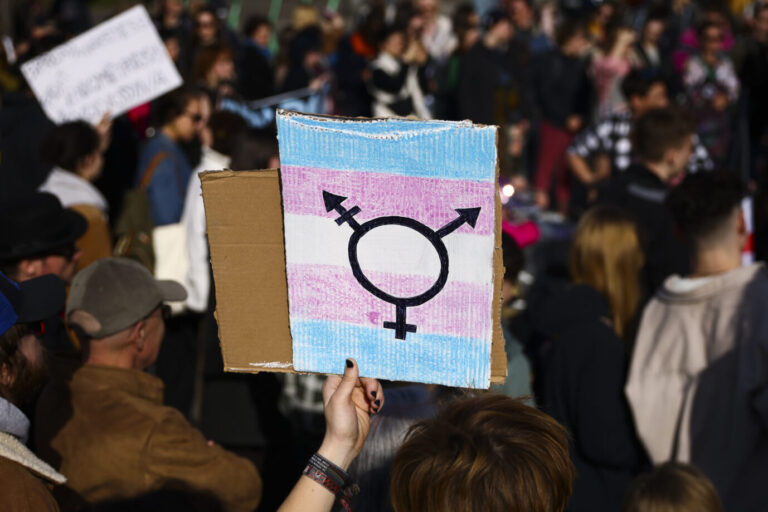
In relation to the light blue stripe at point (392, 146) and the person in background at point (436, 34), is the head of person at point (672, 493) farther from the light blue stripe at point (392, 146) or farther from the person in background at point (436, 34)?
the person in background at point (436, 34)

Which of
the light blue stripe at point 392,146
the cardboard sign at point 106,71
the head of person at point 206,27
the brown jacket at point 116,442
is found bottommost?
the brown jacket at point 116,442

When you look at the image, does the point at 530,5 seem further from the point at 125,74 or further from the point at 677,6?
the point at 125,74

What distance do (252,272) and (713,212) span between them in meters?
2.13

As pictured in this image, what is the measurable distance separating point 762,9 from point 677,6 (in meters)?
3.70

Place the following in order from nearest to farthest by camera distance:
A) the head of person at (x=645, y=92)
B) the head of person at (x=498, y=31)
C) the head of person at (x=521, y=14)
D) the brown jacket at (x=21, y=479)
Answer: the brown jacket at (x=21, y=479) < the head of person at (x=645, y=92) < the head of person at (x=498, y=31) < the head of person at (x=521, y=14)

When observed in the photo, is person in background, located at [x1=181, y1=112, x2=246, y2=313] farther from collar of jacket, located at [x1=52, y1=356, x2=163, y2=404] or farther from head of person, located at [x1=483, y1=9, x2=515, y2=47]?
head of person, located at [x1=483, y1=9, x2=515, y2=47]

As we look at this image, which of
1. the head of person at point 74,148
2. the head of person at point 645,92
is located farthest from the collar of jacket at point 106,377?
the head of person at point 645,92

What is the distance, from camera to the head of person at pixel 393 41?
329 inches

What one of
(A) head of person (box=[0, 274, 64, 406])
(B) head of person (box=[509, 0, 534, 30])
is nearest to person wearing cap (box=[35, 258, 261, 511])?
(A) head of person (box=[0, 274, 64, 406])

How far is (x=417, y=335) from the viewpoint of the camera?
1927mm

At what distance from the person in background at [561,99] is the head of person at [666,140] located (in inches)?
166

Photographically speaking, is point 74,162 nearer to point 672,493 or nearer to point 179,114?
point 179,114

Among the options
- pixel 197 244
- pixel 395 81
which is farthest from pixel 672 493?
pixel 395 81

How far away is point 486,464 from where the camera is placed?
1765 millimetres
